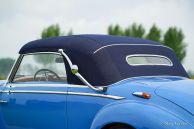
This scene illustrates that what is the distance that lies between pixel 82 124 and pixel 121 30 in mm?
66478

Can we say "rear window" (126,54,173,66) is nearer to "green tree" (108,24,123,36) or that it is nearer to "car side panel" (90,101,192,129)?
"car side panel" (90,101,192,129)

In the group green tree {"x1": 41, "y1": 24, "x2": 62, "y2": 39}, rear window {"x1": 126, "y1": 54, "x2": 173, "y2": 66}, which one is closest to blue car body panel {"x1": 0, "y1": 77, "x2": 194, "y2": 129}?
rear window {"x1": 126, "y1": 54, "x2": 173, "y2": 66}

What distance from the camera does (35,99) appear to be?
6.01 m

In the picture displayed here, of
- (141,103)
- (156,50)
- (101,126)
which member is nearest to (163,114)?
(141,103)

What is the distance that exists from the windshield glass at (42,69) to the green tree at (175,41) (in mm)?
64057

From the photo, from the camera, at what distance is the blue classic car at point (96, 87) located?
189 inches

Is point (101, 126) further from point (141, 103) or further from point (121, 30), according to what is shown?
point (121, 30)

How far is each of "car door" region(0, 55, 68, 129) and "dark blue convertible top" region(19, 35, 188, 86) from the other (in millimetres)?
209

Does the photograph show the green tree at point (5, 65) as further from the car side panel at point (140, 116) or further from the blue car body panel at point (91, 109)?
the car side panel at point (140, 116)

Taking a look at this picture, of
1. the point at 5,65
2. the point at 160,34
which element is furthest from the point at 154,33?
the point at 5,65

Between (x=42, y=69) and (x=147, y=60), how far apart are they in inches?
57.3

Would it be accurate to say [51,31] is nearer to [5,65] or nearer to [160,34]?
[160,34]

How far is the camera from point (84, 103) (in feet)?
17.4

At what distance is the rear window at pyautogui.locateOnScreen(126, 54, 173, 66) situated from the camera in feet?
19.0
